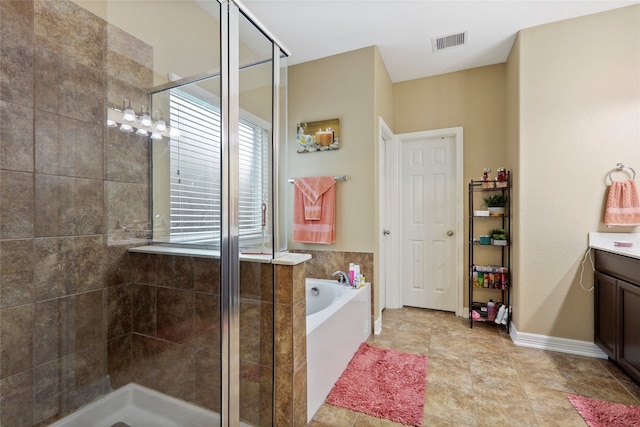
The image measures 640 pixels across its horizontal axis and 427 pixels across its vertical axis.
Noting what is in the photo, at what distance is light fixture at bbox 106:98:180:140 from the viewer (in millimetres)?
1478

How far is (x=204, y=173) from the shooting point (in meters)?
1.38

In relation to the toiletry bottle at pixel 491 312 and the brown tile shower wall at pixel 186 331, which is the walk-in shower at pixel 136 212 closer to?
the brown tile shower wall at pixel 186 331

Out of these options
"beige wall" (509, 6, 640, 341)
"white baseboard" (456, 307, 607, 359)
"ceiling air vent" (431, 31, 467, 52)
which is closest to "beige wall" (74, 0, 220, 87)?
"ceiling air vent" (431, 31, 467, 52)

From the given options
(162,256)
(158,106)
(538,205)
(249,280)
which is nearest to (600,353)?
(538,205)

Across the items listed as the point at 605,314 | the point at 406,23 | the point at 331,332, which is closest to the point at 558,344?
the point at 605,314

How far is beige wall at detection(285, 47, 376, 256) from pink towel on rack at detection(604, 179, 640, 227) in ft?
5.71

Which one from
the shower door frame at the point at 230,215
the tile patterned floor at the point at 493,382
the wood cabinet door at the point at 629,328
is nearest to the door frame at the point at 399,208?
the tile patterned floor at the point at 493,382

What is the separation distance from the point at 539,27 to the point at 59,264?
3.64 m

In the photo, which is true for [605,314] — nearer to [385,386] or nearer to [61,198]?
[385,386]

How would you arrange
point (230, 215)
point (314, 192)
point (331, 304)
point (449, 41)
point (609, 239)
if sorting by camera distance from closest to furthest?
point (230, 215) → point (331, 304) → point (609, 239) → point (449, 41) → point (314, 192)

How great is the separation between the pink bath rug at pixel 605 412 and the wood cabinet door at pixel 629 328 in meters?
0.28

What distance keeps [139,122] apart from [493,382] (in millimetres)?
2627

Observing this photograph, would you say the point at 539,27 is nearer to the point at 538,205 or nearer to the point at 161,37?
the point at 538,205

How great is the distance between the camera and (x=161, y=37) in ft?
5.53
